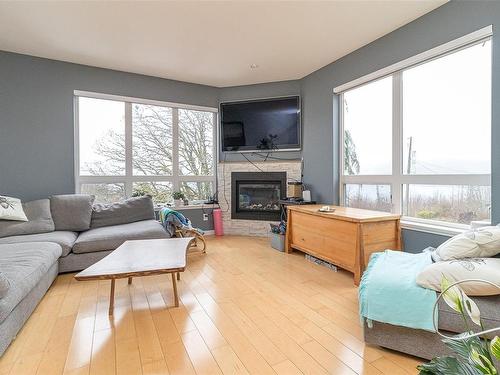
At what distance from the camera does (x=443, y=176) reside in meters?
2.49

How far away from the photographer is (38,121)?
3441 mm

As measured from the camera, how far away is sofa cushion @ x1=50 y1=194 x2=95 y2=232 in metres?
3.16

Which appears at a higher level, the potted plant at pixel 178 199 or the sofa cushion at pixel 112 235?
the potted plant at pixel 178 199

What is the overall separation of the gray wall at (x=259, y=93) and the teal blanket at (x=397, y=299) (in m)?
2.92

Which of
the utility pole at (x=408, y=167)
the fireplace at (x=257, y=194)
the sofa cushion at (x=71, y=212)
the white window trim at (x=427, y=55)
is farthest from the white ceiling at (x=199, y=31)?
the sofa cushion at (x=71, y=212)

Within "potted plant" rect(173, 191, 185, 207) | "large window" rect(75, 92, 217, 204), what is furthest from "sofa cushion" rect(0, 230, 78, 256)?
"potted plant" rect(173, 191, 185, 207)

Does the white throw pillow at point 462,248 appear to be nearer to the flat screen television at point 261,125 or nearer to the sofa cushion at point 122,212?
the flat screen television at point 261,125

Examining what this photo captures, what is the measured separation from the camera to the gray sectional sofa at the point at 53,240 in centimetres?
170

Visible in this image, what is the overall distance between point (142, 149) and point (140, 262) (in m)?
2.58

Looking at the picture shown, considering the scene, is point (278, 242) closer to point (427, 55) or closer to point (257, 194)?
point (257, 194)

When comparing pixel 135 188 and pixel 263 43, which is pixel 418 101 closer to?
pixel 263 43

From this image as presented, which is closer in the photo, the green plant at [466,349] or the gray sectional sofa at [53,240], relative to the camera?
the green plant at [466,349]

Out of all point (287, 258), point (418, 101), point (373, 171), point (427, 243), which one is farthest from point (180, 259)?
point (418, 101)

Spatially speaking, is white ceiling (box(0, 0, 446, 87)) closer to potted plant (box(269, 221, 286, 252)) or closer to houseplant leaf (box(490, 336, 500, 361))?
potted plant (box(269, 221, 286, 252))
